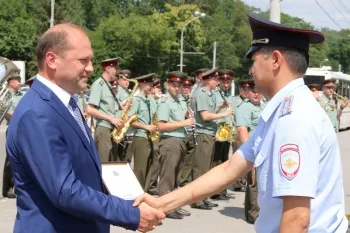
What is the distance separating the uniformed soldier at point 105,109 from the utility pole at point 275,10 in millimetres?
3524

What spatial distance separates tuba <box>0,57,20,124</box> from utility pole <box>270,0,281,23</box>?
5.09 meters

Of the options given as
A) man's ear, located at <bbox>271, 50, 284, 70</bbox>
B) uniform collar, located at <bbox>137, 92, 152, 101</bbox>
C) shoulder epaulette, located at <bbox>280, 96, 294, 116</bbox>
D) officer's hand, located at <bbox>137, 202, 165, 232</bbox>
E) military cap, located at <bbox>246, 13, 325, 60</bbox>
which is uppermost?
military cap, located at <bbox>246, 13, 325, 60</bbox>

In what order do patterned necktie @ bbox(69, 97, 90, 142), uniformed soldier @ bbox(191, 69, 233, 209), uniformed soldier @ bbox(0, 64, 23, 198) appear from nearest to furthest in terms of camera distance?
patterned necktie @ bbox(69, 97, 90, 142), uniformed soldier @ bbox(191, 69, 233, 209), uniformed soldier @ bbox(0, 64, 23, 198)

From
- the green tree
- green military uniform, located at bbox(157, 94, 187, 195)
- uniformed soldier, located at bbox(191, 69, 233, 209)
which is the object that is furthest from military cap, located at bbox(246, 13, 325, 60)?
the green tree

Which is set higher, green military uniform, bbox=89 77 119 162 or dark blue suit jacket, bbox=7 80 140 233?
dark blue suit jacket, bbox=7 80 140 233

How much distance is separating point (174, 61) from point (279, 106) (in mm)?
69172

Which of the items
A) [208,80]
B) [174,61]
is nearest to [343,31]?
[174,61]

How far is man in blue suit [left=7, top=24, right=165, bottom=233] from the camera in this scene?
2883mm

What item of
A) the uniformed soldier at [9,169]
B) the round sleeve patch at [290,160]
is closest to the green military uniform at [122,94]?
the uniformed soldier at [9,169]

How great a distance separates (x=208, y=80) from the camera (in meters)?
10.4

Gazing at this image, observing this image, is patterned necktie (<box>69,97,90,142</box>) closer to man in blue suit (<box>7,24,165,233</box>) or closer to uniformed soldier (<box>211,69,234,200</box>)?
man in blue suit (<box>7,24,165,233</box>)

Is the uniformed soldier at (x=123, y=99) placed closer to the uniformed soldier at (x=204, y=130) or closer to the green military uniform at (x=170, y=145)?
the green military uniform at (x=170, y=145)

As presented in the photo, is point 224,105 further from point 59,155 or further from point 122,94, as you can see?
point 59,155

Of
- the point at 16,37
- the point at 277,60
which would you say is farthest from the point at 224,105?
the point at 16,37
